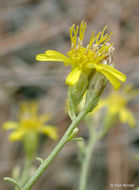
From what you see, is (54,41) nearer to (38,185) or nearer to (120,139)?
A: (120,139)

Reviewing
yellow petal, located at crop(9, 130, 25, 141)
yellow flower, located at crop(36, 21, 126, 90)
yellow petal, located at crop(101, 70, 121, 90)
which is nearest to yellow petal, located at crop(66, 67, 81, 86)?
yellow flower, located at crop(36, 21, 126, 90)

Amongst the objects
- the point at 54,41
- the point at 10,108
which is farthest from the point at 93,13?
the point at 10,108

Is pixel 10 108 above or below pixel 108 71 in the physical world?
above

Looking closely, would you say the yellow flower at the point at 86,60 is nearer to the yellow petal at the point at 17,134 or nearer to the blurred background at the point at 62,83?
the yellow petal at the point at 17,134

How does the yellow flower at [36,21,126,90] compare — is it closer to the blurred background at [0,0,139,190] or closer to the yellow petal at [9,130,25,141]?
the yellow petal at [9,130,25,141]

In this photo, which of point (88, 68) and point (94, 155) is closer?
point (88, 68)

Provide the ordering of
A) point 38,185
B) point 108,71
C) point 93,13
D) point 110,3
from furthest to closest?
point 110,3, point 93,13, point 38,185, point 108,71

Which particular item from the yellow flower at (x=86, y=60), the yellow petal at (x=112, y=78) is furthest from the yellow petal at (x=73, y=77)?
the yellow petal at (x=112, y=78)
